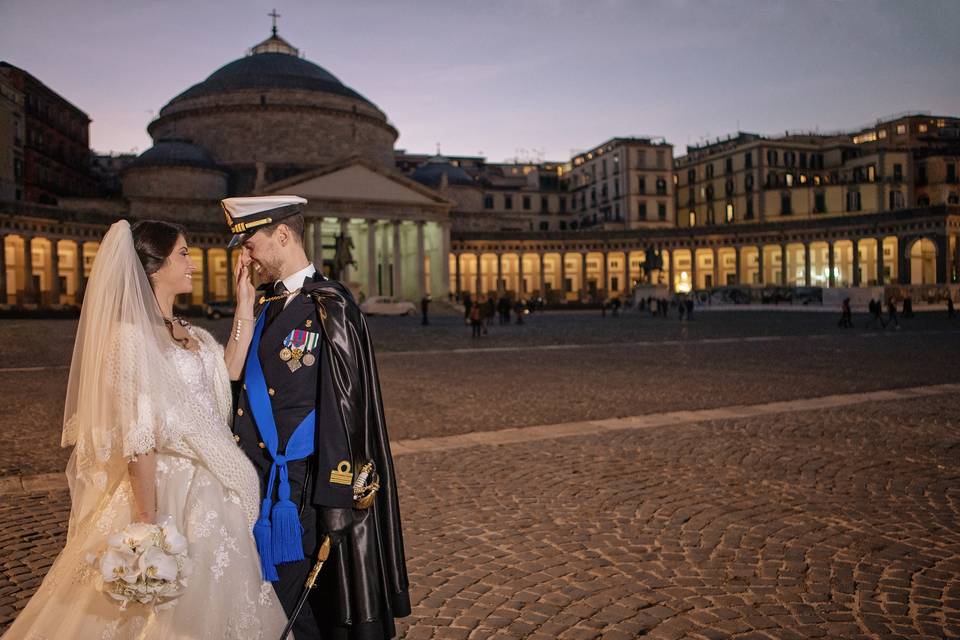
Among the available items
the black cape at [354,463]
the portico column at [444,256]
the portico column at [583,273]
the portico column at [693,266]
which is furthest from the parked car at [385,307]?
the black cape at [354,463]

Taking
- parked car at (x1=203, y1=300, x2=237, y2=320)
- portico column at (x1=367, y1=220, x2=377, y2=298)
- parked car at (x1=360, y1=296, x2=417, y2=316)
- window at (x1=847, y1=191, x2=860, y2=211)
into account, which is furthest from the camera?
window at (x1=847, y1=191, x2=860, y2=211)

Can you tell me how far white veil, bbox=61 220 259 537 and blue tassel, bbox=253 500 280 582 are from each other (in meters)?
0.08

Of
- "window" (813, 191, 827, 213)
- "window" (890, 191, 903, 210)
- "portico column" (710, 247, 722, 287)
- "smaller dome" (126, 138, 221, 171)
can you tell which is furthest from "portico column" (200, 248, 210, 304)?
"window" (890, 191, 903, 210)

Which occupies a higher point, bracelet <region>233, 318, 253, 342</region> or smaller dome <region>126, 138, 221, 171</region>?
smaller dome <region>126, 138, 221, 171</region>

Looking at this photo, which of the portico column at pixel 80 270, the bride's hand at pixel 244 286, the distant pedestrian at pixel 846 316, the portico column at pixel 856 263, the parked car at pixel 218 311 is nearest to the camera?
the bride's hand at pixel 244 286

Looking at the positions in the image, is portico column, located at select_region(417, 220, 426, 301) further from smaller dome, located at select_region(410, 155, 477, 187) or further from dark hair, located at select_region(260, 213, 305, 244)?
dark hair, located at select_region(260, 213, 305, 244)

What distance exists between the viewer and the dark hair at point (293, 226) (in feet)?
10.4

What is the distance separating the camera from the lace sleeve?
9.14 ft

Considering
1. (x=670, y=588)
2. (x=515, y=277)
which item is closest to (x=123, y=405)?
(x=670, y=588)

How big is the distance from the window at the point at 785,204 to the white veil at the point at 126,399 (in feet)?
299

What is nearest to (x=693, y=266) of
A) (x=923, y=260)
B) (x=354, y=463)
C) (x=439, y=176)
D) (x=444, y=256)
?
(x=923, y=260)

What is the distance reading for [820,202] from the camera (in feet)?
278

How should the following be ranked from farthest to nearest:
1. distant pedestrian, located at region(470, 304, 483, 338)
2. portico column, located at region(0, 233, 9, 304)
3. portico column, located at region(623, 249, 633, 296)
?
portico column, located at region(623, 249, 633, 296) < portico column, located at region(0, 233, 9, 304) < distant pedestrian, located at region(470, 304, 483, 338)

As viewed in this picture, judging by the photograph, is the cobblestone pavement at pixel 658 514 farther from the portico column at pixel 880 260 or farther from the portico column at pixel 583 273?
the portico column at pixel 583 273
